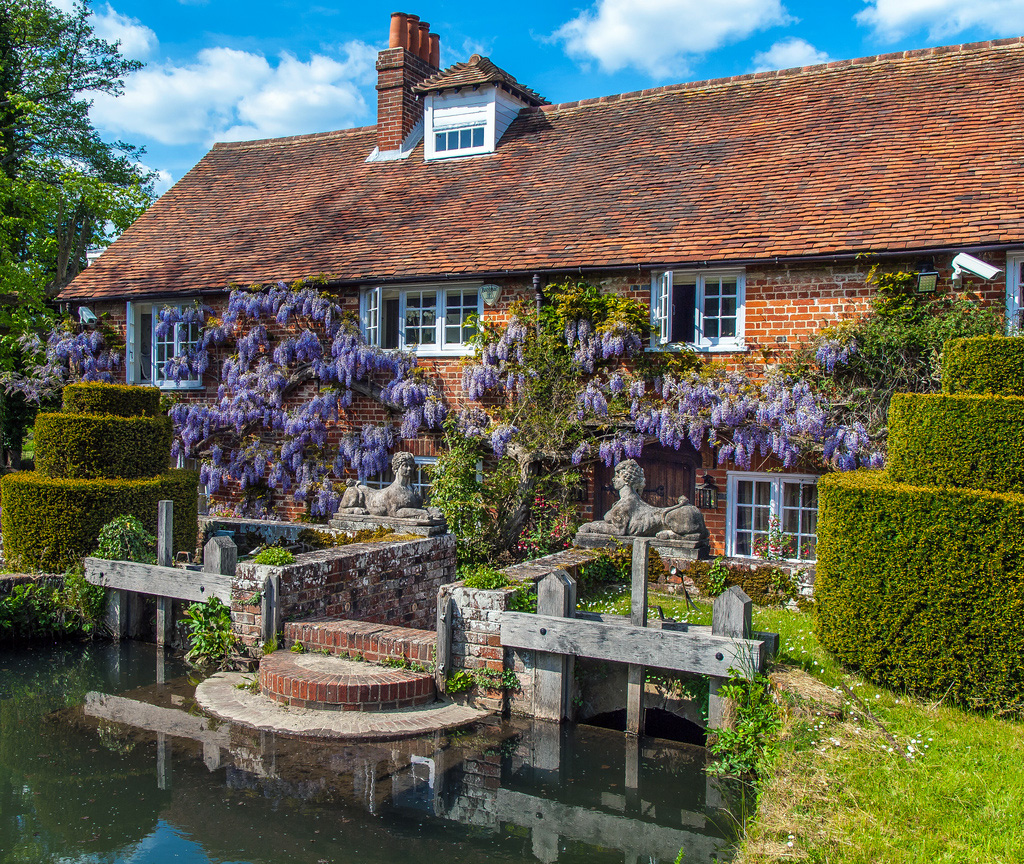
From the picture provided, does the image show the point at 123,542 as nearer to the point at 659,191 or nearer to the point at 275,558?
the point at 275,558

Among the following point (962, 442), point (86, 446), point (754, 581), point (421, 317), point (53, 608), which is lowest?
point (53, 608)

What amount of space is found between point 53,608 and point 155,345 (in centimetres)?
757

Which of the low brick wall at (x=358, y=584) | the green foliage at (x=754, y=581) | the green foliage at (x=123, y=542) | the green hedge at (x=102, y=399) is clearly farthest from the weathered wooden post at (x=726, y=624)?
the green hedge at (x=102, y=399)

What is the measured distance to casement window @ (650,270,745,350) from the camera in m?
11.3

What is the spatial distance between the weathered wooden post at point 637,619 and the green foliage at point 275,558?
10.7 ft

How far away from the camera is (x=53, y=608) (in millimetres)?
9031

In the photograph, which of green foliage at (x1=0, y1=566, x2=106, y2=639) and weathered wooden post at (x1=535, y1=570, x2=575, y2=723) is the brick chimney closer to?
green foliage at (x1=0, y1=566, x2=106, y2=639)

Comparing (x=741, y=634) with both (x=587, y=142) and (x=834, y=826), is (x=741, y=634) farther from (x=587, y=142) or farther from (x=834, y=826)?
(x=587, y=142)

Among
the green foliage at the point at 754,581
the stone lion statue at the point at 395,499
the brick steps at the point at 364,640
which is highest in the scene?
the stone lion statue at the point at 395,499

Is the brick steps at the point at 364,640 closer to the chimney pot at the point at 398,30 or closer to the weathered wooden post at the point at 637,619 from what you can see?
the weathered wooden post at the point at 637,619

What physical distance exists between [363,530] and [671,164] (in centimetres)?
764

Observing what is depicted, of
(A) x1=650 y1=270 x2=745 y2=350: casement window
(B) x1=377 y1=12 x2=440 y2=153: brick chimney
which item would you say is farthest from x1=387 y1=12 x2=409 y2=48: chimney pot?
(A) x1=650 y1=270 x2=745 y2=350: casement window

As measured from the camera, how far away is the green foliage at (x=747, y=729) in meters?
5.71

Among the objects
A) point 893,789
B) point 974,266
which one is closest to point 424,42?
point 974,266
